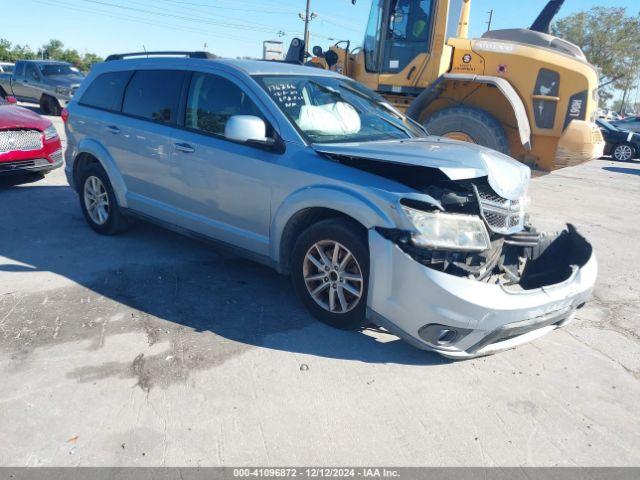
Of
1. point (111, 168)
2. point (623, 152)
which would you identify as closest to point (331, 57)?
point (111, 168)

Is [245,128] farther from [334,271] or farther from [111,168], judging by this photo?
→ [111,168]

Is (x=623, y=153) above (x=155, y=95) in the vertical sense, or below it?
below

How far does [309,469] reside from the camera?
244 cm

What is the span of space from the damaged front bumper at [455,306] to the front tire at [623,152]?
56.1 ft

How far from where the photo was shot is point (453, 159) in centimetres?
334

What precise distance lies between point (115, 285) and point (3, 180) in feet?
17.8

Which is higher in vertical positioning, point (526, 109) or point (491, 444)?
point (526, 109)

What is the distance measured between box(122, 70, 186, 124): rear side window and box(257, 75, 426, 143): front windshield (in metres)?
0.98

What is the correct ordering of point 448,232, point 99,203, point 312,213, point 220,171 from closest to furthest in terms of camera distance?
point 448,232 < point 312,213 < point 220,171 < point 99,203

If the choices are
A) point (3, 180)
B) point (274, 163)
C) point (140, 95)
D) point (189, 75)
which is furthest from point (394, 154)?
point (3, 180)

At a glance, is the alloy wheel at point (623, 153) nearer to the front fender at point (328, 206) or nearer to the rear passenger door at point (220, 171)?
the rear passenger door at point (220, 171)

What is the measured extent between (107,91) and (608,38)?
47782 millimetres

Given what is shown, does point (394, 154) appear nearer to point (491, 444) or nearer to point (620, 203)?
point (491, 444)

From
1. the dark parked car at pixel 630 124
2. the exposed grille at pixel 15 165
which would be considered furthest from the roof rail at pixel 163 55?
the dark parked car at pixel 630 124
